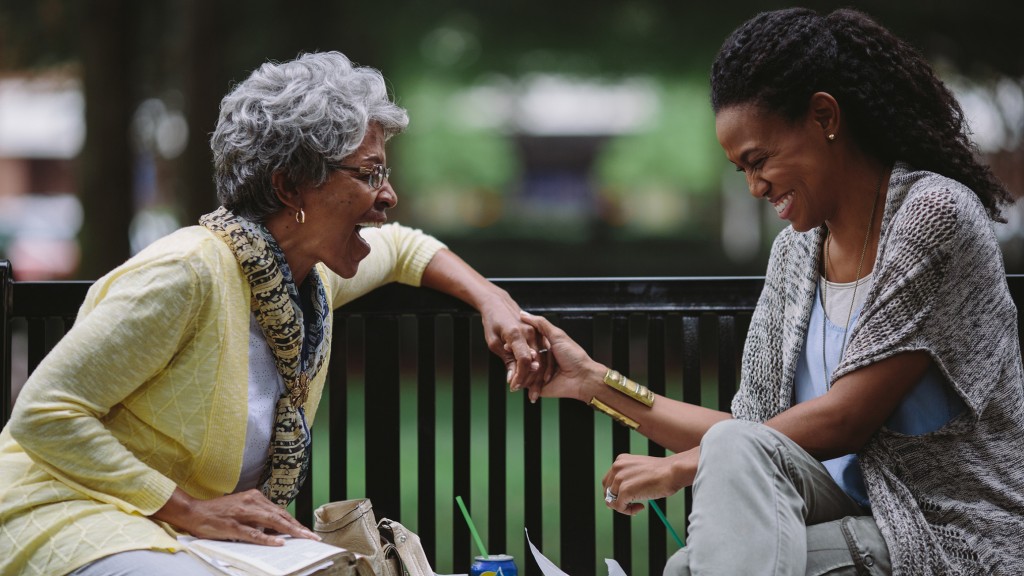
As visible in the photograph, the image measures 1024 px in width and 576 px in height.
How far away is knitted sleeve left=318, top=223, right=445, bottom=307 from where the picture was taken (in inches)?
139

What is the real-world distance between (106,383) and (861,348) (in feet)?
5.82

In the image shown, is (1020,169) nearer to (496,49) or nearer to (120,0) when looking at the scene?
(496,49)

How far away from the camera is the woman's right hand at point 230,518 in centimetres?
Result: 278

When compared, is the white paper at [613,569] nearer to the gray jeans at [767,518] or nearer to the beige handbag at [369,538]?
the gray jeans at [767,518]

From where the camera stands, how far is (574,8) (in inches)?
578

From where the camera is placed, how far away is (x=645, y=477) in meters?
2.99

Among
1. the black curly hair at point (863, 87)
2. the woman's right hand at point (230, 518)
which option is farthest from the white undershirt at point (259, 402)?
the black curly hair at point (863, 87)

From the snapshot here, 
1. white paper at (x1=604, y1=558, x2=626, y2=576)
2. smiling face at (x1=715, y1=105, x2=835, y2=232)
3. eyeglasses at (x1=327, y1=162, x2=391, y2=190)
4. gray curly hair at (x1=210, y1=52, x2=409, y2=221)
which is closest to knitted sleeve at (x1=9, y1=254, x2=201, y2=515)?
gray curly hair at (x1=210, y1=52, x2=409, y2=221)

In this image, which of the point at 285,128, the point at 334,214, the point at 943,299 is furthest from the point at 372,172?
the point at 943,299

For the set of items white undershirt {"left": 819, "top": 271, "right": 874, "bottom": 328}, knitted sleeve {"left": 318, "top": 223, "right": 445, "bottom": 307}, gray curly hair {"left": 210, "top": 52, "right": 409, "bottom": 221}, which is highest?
gray curly hair {"left": 210, "top": 52, "right": 409, "bottom": 221}

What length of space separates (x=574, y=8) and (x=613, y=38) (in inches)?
24.4

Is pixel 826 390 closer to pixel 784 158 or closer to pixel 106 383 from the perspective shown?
pixel 784 158

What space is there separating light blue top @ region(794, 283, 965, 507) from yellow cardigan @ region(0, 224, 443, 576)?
1.48m

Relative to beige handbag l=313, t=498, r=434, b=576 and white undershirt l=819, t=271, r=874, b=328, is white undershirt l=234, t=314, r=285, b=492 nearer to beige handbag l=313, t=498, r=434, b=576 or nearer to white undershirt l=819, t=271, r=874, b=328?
beige handbag l=313, t=498, r=434, b=576
